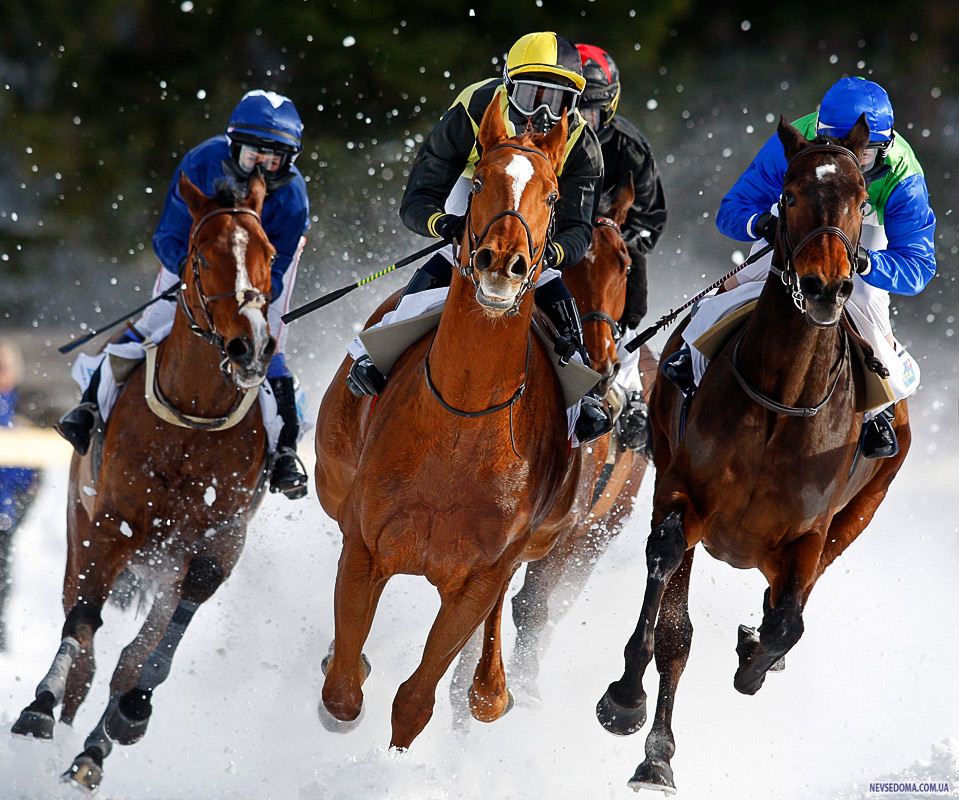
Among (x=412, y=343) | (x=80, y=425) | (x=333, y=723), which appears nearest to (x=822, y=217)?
(x=412, y=343)

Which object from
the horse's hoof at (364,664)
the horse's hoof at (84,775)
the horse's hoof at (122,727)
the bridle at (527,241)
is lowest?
the horse's hoof at (84,775)

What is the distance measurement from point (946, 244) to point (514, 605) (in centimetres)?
1064

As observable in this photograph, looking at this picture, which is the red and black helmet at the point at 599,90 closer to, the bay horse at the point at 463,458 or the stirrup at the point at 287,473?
the bay horse at the point at 463,458

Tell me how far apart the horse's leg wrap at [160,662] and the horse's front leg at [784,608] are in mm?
2314

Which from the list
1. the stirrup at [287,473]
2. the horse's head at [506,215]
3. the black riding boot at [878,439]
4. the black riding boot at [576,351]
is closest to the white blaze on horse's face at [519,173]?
the horse's head at [506,215]

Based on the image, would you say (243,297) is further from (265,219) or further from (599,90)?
(599,90)

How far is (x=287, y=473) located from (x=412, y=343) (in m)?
1.26

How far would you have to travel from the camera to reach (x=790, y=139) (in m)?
5.40

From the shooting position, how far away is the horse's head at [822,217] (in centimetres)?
492

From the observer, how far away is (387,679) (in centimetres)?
727

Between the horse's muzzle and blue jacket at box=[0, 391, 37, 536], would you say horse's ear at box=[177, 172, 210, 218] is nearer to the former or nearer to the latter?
the horse's muzzle

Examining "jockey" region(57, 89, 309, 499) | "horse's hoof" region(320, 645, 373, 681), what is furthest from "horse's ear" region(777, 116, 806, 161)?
"horse's hoof" region(320, 645, 373, 681)

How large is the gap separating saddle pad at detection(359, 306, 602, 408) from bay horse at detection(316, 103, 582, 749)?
0.04m

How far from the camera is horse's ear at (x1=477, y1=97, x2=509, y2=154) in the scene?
15.5 feet
